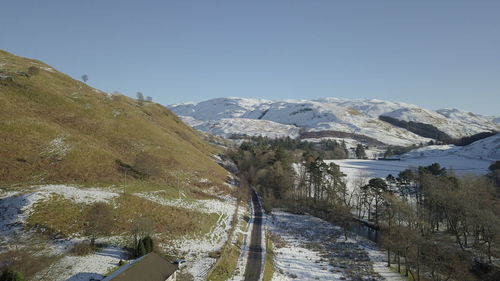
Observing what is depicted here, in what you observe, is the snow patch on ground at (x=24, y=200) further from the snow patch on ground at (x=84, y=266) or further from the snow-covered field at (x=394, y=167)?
the snow-covered field at (x=394, y=167)

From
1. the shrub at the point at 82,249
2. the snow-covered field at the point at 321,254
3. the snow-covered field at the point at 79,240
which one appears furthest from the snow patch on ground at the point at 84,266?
the snow-covered field at the point at 321,254

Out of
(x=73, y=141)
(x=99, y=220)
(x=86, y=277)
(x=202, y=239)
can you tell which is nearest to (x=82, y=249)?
(x=86, y=277)

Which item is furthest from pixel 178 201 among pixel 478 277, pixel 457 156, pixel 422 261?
pixel 457 156

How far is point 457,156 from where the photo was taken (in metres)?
163

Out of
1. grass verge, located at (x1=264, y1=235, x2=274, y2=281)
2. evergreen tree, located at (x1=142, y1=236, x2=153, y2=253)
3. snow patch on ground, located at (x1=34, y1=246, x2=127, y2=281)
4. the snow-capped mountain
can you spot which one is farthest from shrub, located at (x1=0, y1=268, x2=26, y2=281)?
the snow-capped mountain

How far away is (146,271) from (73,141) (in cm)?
4336

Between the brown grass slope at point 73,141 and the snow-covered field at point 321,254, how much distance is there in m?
26.7

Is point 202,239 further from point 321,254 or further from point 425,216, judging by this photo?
point 425,216

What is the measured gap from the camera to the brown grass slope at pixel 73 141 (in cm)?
4657

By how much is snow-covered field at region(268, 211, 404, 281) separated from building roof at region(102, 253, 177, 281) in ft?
48.8

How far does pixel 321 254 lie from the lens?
44125 mm

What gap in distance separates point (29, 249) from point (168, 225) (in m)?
16.4

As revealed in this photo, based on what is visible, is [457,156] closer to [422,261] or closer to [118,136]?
[422,261]

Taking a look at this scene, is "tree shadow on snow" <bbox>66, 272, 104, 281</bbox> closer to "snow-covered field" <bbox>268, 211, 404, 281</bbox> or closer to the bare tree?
the bare tree
